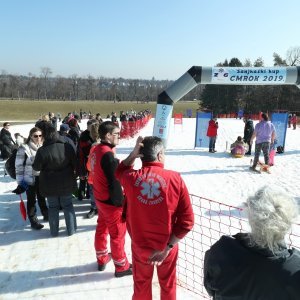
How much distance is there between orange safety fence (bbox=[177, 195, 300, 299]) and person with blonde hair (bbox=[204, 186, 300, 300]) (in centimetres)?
157

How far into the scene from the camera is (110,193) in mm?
3711

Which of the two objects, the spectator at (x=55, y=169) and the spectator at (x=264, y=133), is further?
the spectator at (x=264, y=133)

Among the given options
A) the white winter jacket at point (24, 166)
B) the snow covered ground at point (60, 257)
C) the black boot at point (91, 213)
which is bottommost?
the snow covered ground at point (60, 257)

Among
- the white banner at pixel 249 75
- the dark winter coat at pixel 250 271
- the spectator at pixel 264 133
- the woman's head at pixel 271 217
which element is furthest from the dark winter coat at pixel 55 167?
the white banner at pixel 249 75

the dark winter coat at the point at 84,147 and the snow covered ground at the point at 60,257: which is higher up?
the dark winter coat at the point at 84,147

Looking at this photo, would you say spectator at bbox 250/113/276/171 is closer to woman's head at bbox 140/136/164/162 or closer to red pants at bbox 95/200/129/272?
red pants at bbox 95/200/129/272

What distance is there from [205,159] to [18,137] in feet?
22.7

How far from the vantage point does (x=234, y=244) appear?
5.64ft

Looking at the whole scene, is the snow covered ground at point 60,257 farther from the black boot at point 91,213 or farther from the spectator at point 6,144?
the spectator at point 6,144

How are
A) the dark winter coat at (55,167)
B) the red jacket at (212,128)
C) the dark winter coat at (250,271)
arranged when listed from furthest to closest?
the red jacket at (212,128), the dark winter coat at (55,167), the dark winter coat at (250,271)

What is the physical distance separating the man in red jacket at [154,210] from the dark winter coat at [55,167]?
7.00 ft

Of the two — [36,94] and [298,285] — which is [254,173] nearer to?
[298,285]

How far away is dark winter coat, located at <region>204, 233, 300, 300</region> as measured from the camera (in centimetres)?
153

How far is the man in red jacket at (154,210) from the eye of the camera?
8.44 feet
